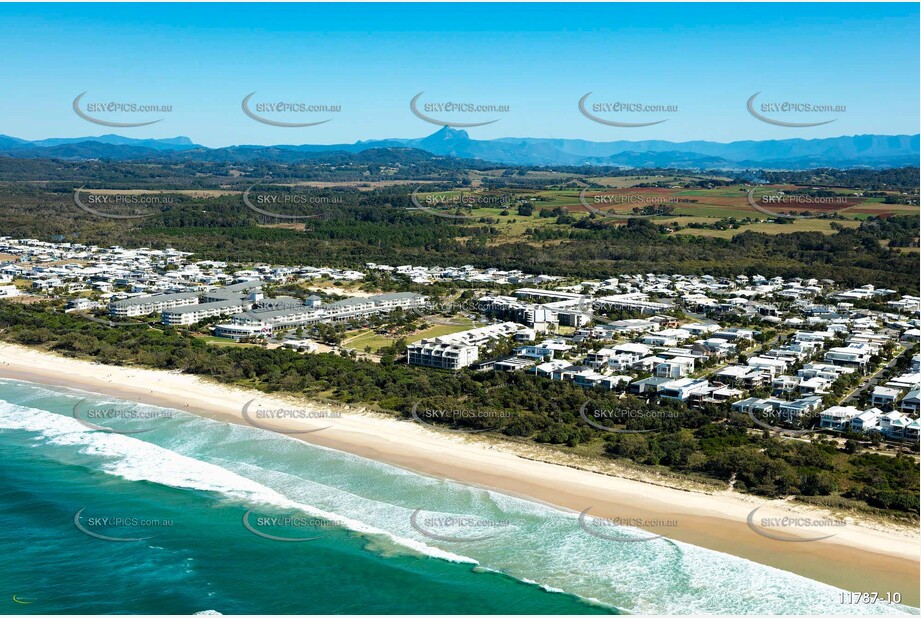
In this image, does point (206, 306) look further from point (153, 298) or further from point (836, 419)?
point (836, 419)

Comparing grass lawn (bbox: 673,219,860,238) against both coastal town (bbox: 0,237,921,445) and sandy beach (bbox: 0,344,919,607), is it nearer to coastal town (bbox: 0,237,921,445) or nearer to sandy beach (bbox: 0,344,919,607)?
coastal town (bbox: 0,237,921,445)

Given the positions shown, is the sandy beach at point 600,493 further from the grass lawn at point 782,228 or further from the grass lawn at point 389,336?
the grass lawn at point 782,228

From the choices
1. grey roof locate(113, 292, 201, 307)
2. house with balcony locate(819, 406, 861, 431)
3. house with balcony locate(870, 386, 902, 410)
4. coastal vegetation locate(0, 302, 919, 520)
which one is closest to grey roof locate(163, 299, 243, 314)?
coastal vegetation locate(0, 302, 919, 520)

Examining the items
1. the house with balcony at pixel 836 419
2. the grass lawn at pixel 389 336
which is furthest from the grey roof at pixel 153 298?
the house with balcony at pixel 836 419

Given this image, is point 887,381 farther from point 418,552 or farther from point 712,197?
point 712,197

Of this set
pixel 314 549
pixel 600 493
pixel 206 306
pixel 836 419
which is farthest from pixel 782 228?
pixel 314 549

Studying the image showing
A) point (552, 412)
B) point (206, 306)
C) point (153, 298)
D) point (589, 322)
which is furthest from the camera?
point (153, 298)
